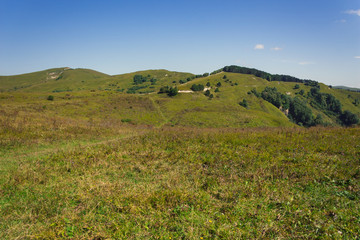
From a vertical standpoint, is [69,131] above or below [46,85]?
below

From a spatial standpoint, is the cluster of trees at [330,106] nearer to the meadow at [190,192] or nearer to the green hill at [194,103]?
the green hill at [194,103]

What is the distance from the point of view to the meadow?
15.3 feet

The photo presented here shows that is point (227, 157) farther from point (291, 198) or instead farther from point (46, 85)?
point (46, 85)

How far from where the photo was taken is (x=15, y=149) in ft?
45.1

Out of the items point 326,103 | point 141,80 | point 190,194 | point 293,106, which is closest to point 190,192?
point 190,194

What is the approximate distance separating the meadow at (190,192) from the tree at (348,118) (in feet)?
477

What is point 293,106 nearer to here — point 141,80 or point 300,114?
point 300,114

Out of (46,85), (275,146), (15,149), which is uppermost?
(46,85)

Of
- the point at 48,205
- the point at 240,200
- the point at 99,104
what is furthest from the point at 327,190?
the point at 99,104

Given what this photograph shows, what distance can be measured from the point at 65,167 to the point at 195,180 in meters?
6.91

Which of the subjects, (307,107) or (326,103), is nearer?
(307,107)

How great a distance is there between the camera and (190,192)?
6.43 meters

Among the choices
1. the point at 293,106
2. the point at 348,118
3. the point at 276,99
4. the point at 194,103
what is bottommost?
the point at 348,118

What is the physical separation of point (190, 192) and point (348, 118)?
16112 centimetres
